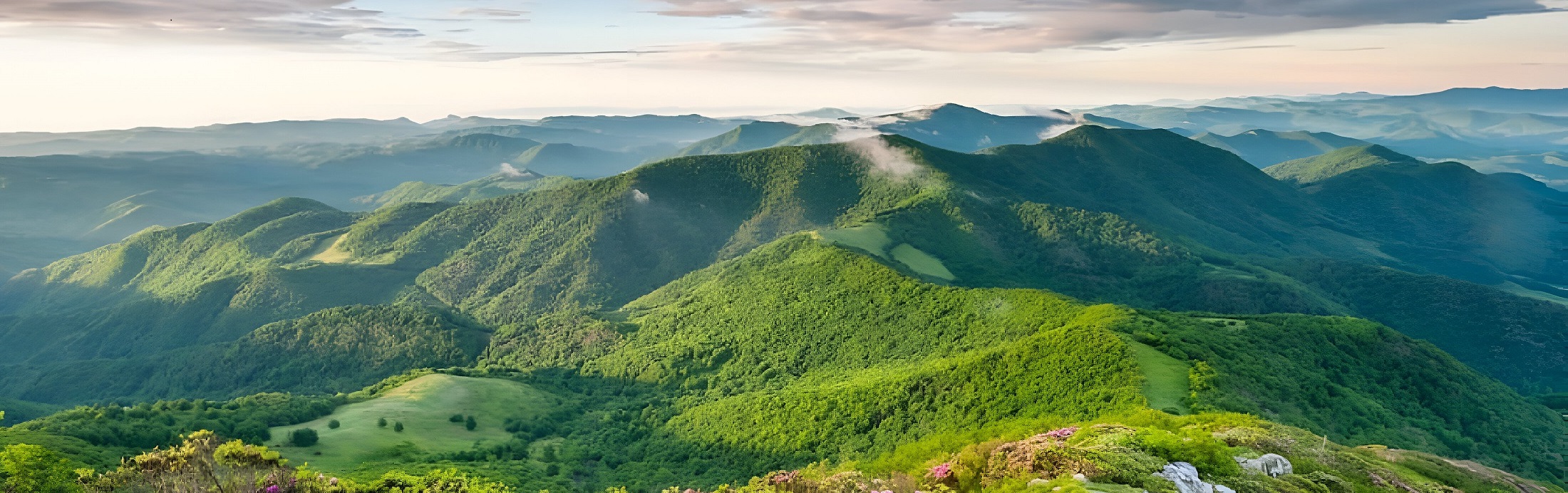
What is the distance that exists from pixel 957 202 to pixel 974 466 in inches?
5555

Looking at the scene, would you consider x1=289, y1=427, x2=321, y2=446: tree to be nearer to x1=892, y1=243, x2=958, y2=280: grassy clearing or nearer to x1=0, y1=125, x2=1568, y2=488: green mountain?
x1=0, y1=125, x2=1568, y2=488: green mountain

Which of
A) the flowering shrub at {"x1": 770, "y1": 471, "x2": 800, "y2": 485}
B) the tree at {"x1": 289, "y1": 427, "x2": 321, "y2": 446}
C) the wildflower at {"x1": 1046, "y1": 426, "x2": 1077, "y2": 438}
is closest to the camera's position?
the flowering shrub at {"x1": 770, "y1": 471, "x2": 800, "y2": 485}

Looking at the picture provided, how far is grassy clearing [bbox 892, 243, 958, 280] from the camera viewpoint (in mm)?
141250

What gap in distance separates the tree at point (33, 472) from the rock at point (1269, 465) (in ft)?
191

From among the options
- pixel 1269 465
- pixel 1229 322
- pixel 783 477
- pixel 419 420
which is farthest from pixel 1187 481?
pixel 419 420

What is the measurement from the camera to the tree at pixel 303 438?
74.9m

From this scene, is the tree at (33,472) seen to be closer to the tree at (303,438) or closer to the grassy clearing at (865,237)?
the tree at (303,438)

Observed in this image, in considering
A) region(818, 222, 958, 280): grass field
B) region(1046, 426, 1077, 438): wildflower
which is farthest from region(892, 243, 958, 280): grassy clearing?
region(1046, 426, 1077, 438): wildflower

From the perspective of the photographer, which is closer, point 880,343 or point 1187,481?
point 1187,481

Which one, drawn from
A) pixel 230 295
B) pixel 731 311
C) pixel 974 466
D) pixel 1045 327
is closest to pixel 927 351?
pixel 1045 327

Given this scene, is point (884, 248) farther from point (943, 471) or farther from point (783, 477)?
point (783, 477)

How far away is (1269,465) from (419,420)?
81985 millimetres

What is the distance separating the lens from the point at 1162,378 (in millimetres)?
66625

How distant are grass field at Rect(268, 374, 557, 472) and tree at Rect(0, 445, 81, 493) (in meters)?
26.2
